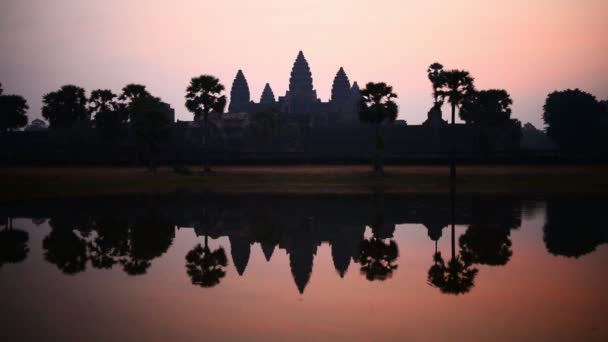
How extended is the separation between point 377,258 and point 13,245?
30.9 feet

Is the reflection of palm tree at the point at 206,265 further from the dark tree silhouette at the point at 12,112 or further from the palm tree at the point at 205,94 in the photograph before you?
the dark tree silhouette at the point at 12,112

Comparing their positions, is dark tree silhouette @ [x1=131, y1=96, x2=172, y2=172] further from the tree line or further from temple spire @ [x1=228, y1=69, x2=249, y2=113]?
temple spire @ [x1=228, y1=69, x2=249, y2=113]

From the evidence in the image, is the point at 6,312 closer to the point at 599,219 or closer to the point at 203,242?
the point at 203,242

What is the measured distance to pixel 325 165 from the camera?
6050 cm

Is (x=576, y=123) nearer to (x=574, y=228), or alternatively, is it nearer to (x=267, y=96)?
(x=574, y=228)

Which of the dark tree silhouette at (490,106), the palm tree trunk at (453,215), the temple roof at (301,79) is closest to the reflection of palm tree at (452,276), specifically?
the palm tree trunk at (453,215)

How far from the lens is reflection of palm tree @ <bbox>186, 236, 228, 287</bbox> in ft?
43.9

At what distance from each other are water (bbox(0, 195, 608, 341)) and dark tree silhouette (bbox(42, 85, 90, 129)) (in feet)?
174

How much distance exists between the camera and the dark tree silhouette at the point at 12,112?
8175 cm

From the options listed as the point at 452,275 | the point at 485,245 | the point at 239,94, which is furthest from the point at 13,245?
the point at 239,94

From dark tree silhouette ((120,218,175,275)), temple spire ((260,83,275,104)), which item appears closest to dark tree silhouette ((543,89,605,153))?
dark tree silhouette ((120,218,175,275))

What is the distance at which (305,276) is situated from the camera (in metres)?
13.8

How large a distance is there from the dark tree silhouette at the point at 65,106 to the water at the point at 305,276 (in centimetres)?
5307

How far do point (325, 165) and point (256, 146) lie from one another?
27.7 meters
